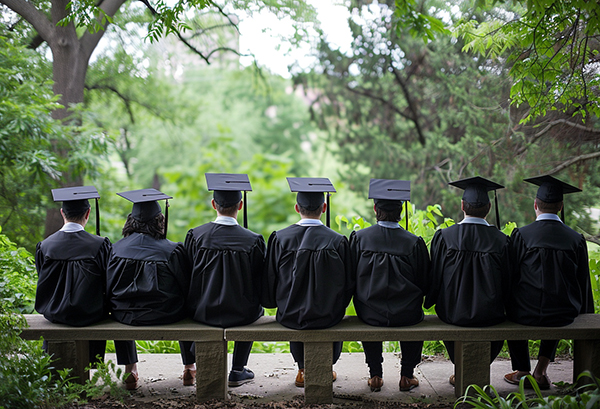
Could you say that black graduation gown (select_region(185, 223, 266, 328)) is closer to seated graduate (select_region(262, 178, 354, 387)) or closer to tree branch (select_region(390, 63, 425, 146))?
seated graduate (select_region(262, 178, 354, 387))

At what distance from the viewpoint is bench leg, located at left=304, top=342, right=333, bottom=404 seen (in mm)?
3682

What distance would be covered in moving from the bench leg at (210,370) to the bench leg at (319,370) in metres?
0.62

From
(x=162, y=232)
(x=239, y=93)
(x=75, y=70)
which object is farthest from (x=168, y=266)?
(x=239, y=93)

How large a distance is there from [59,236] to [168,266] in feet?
2.99

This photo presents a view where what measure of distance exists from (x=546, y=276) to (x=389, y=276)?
1.19 metres

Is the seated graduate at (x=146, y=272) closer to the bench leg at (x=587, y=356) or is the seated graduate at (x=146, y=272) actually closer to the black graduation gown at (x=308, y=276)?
the black graduation gown at (x=308, y=276)

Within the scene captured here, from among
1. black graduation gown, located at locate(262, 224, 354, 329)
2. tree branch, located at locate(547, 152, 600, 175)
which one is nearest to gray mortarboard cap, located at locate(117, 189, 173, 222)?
black graduation gown, located at locate(262, 224, 354, 329)

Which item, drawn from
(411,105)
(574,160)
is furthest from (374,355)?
(411,105)

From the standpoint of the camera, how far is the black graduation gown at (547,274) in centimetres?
374

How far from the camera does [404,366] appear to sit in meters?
3.98

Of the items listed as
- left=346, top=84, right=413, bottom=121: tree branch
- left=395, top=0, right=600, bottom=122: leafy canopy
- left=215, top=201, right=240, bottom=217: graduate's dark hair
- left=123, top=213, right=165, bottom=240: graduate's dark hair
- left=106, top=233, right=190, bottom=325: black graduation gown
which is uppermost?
left=346, top=84, right=413, bottom=121: tree branch

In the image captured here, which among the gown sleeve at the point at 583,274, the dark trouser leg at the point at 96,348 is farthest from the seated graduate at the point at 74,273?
the gown sleeve at the point at 583,274

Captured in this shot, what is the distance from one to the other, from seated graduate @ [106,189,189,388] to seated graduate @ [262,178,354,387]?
71 centimetres

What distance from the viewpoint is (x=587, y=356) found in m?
3.75
